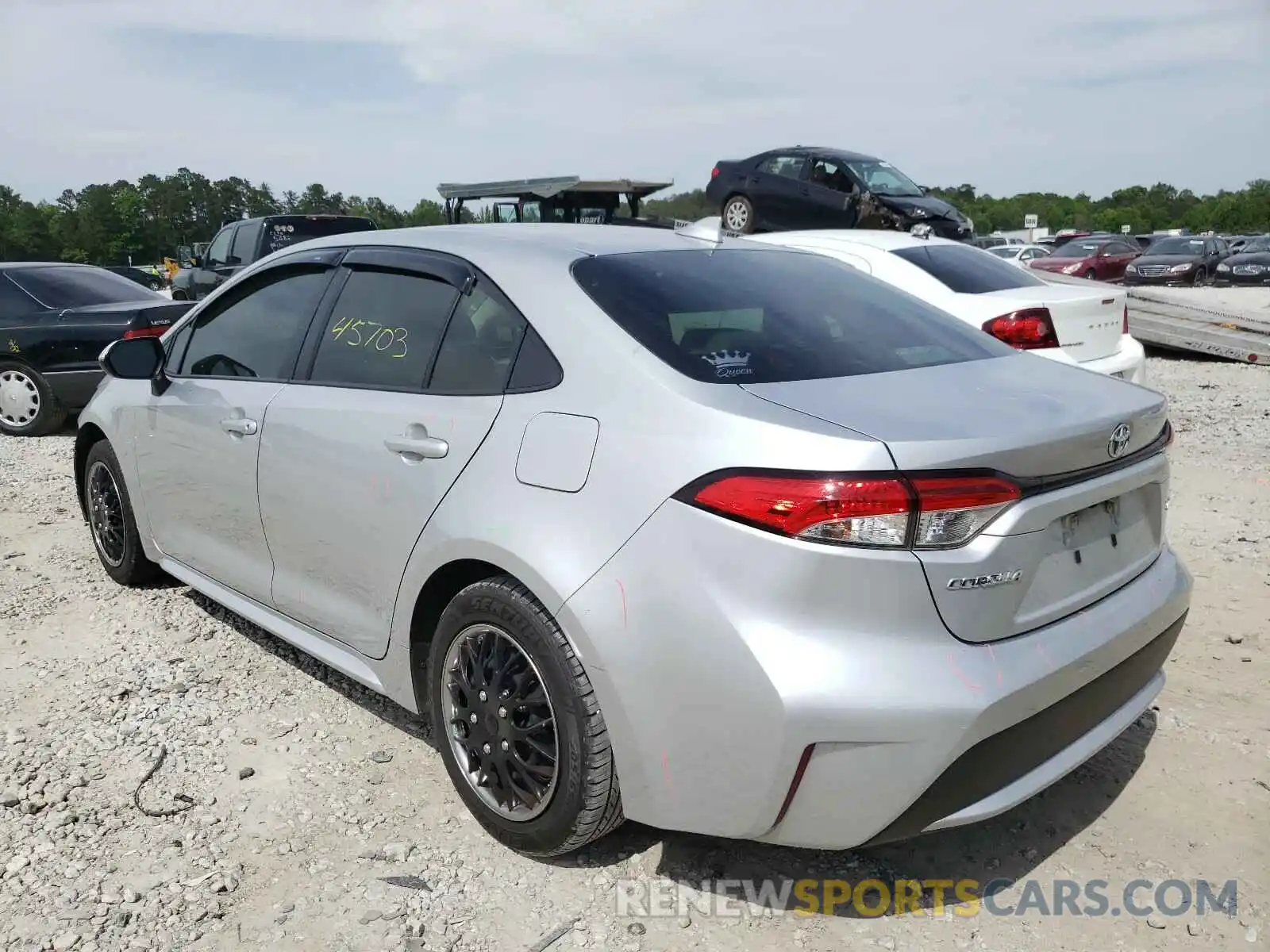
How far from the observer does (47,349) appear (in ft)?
27.5

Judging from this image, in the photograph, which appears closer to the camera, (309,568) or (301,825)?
(301,825)

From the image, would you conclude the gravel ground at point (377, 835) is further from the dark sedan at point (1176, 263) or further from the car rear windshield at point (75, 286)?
the dark sedan at point (1176, 263)

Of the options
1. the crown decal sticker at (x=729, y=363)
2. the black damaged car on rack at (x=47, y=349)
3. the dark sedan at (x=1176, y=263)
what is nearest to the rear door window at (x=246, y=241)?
the black damaged car on rack at (x=47, y=349)

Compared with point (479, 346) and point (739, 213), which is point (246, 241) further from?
point (479, 346)

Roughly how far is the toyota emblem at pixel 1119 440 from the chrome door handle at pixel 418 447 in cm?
161

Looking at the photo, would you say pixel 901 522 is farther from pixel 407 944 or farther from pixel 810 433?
pixel 407 944

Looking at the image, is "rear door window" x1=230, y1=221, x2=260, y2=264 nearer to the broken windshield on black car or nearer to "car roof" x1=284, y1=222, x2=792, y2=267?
the broken windshield on black car

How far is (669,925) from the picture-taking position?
2367mm

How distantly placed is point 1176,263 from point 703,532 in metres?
27.5

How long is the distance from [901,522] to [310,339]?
2119 millimetres

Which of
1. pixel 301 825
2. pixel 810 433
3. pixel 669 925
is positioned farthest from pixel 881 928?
pixel 301 825

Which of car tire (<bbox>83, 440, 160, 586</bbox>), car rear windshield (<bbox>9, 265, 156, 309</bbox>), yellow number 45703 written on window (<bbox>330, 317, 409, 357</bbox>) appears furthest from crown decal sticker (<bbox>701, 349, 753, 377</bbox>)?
car rear windshield (<bbox>9, 265, 156, 309</bbox>)

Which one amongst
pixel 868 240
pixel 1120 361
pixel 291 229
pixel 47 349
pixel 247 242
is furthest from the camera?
pixel 247 242

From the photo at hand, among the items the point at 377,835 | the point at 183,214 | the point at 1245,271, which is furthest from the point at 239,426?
the point at 183,214
